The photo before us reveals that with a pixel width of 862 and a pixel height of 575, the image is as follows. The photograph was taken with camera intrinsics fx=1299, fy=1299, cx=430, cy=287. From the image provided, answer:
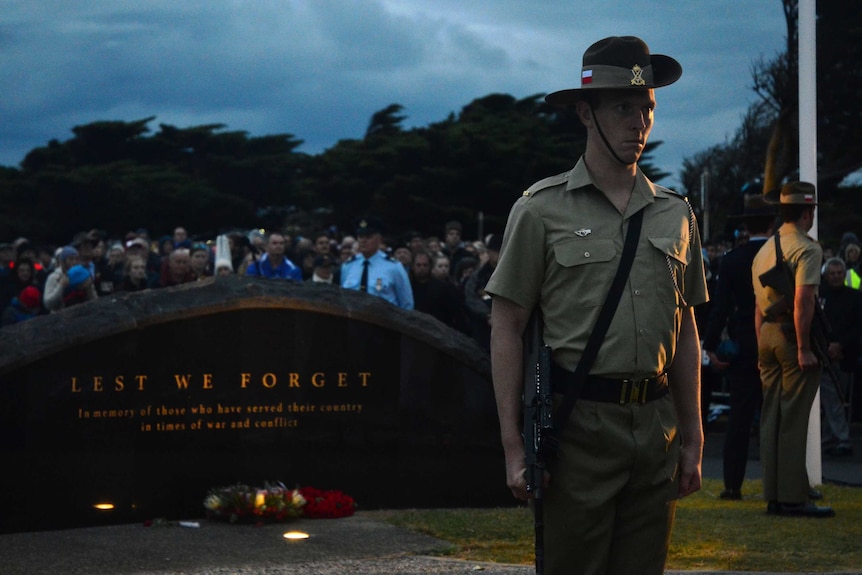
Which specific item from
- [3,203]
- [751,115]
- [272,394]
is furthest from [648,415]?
[3,203]

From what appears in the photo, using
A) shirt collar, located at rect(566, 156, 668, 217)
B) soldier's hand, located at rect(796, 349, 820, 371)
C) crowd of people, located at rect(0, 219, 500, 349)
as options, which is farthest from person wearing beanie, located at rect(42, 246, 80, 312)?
shirt collar, located at rect(566, 156, 668, 217)

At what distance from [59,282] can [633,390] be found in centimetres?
1076

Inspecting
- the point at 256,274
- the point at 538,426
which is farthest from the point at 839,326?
the point at 538,426

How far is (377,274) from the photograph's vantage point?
1252 centimetres

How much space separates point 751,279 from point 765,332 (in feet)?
2.65

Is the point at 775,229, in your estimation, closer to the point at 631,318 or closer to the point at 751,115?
→ the point at 631,318

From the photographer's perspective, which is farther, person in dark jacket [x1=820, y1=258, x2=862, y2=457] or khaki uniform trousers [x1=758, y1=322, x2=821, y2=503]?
person in dark jacket [x1=820, y1=258, x2=862, y2=457]

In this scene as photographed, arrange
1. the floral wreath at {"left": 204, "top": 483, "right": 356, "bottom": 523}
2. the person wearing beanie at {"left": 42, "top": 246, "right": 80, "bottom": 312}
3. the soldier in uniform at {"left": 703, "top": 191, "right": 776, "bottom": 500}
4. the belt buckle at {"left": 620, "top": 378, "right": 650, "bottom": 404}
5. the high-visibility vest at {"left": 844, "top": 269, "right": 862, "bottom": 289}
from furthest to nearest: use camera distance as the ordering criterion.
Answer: the high-visibility vest at {"left": 844, "top": 269, "right": 862, "bottom": 289} → the person wearing beanie at {"left": 42, "top": 246, "right": 80, "bottom": 312} → the soldier in uniform at {"left": 703, "top": 191, "right": 776, "bottom": 500} → the floral wreath at {"left": 204, "top": 483, "right": 356, "bottom": 523} → the belt buckle at {"left": 620, "top": 378, "right": 650, "bottom": 404}

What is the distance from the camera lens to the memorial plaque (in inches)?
334

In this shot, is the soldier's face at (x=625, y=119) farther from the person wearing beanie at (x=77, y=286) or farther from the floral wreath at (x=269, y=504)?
the person wearing beanie at (x=77, y=286)

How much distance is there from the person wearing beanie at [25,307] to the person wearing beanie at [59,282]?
0.20 meters

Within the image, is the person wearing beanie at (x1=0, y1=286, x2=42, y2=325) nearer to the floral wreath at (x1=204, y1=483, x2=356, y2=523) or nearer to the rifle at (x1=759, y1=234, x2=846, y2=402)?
the floral wreath at (x1=204, y1=483, x2=356, y2=523)

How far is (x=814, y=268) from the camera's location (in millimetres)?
8312

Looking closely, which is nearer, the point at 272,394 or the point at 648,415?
the point at 648,415
